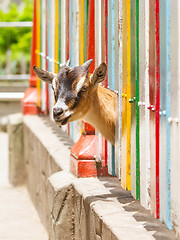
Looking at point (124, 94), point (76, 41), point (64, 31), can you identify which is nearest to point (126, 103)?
point (124, 94)

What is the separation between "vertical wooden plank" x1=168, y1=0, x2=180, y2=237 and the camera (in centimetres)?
361

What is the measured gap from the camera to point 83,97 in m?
4.86

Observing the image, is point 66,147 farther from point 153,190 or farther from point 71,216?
point 153,190

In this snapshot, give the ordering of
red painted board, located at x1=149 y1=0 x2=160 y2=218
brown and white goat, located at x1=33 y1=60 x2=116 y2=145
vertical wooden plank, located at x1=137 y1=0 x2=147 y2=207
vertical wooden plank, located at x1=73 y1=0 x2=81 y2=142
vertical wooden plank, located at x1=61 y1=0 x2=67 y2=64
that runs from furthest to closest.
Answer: vertical wooden plank, located at x1=61 y1=0 x2=67 y2=64 < vertical wooden plank, located at x1=73 y1=0 x2=81 y2=142 < brown and white goat, located at x1=33 y1=60 x2=116 y2=145 < vertical wooden plank, located at x1=137 y1=0 x2=147 y2=207 < red painted board, located at x1=149 y1=0 x2=160 y2=218

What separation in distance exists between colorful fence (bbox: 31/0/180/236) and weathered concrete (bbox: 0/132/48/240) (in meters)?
2.19

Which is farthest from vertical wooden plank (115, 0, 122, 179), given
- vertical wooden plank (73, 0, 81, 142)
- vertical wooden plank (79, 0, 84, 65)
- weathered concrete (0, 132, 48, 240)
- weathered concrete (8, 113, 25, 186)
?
weathered concrete (8, 113, 25, 186)

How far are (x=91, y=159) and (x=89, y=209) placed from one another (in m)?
0.98

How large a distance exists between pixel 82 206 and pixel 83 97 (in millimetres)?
795

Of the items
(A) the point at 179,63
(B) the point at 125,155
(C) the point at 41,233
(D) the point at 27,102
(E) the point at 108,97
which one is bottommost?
(C) the point at 41,233

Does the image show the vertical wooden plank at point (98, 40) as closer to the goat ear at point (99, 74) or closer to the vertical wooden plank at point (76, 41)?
the goat ear at point (99, 74)

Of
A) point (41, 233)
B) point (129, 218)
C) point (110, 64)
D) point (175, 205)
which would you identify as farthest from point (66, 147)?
point (175, 205)

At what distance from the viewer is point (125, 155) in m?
4.84

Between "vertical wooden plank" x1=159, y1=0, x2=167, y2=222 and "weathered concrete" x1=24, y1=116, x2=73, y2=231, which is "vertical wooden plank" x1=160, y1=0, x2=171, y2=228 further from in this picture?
"weathered concrete" x1=24, y1=116, x2=73, y2=231

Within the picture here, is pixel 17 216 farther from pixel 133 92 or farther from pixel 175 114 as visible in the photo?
pixel 175 114
